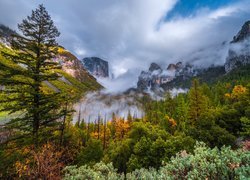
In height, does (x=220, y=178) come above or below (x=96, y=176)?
above

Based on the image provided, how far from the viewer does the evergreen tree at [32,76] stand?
1561cm

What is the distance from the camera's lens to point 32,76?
1633 cm

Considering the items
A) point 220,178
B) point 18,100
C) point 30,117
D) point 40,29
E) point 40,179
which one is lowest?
point 40,179

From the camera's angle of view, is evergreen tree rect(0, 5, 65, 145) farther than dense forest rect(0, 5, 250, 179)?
Yes

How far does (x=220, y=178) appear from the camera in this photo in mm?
4641

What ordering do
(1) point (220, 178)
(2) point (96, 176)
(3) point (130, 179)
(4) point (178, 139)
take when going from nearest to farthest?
(1) point (220, 178), (3) point (130, 179), (2) point (96, 176), (4) point (178, 139)

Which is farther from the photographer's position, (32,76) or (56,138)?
(56,138)

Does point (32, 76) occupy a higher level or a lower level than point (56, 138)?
higher

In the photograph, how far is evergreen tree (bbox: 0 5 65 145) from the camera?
1561 cm

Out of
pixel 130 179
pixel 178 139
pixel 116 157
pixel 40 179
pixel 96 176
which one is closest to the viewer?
pixel 130 179

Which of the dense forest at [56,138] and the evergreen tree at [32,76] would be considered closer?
the dense forest at [56,138]

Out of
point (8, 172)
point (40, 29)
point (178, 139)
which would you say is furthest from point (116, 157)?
point (40, 29)

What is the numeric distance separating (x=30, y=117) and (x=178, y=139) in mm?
21466

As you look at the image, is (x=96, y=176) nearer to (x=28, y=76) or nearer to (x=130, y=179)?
(x=130, y=179)
